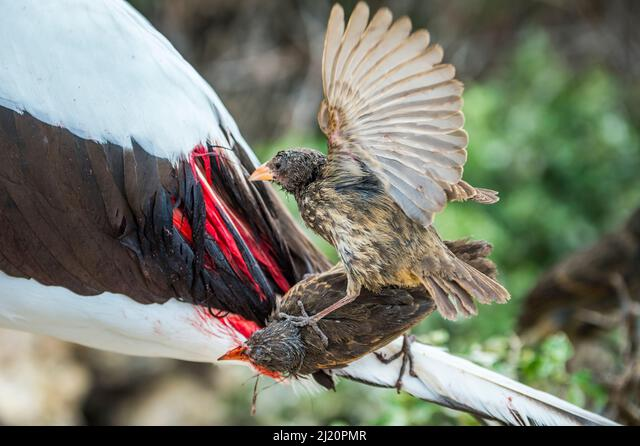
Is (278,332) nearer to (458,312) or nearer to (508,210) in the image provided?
(458,312)

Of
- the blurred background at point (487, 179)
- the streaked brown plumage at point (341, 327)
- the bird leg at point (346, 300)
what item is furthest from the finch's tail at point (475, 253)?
the blurred background at point (487, 179)

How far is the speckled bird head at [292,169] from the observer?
1.08m

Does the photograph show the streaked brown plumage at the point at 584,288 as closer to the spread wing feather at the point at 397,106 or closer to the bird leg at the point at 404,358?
the bird leg at the point at 404,358

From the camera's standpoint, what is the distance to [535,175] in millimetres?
3830

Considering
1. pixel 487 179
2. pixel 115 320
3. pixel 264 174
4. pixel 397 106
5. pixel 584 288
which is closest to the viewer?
pixel 397 106

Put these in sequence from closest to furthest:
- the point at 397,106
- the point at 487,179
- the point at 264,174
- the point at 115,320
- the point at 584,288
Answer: the point at 397,106 → the point at 264,174 → the point at 115,320 → the point at 584,288 → the point at 487,179

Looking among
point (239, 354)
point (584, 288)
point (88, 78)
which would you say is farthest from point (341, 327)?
point (584, 288)

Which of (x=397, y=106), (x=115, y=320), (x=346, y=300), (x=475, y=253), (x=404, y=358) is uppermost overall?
(x=397, y=106)

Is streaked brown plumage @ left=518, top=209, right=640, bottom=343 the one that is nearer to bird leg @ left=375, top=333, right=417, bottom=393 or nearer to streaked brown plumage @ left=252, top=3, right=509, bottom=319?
bird leg @ left=375, top=333, right=417, bottom=393

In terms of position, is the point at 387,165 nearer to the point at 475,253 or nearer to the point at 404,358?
the point at 475,253

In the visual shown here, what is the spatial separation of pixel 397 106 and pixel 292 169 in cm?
18

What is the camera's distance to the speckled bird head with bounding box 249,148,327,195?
108 centimetres

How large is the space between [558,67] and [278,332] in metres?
3.92

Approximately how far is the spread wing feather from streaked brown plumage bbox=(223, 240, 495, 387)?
174 mm
